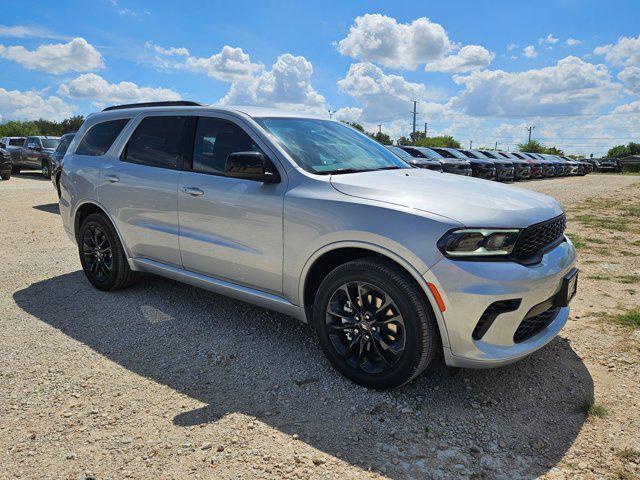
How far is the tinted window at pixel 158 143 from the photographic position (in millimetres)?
4031

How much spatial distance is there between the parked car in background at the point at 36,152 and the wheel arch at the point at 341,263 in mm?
18761

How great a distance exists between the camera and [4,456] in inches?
94.8

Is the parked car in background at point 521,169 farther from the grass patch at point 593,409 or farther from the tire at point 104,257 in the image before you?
the grass patch at point 593,409

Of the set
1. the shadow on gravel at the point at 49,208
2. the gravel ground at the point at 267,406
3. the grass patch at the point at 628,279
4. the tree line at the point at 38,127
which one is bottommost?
the gravel ground at the point at 267,406

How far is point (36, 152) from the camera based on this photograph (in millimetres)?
19234

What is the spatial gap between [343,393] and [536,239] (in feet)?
4.95

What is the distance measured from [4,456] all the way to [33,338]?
5.02 feet

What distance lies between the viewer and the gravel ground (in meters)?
2.38

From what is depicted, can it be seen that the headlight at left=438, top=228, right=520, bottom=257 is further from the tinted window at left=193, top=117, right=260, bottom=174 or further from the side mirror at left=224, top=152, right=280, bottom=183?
the tinted window at left=193, top=117, right=260, bottom=174

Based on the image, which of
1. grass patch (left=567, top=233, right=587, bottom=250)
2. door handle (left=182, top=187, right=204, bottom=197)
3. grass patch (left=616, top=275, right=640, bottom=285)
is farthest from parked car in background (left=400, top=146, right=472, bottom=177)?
door handle (left=182, top=187, right=204, bottom=197)

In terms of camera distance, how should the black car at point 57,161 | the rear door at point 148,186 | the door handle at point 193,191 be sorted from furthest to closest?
1. the black car at point 57,161
2. the rear door at point 148,186
3. the door handle at point 193,191

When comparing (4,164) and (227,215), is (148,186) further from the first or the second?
(4,164)

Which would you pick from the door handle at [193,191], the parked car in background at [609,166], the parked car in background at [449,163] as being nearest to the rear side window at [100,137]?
the door handle at [193,191]

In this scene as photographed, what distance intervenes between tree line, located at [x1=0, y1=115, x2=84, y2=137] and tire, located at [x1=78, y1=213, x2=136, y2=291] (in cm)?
7212
